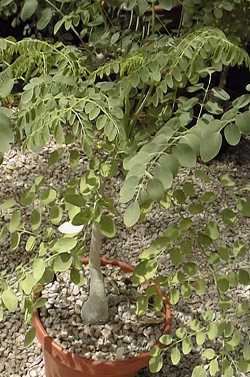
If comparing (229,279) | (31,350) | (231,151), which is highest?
(229,279)

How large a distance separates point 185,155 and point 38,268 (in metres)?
0.31

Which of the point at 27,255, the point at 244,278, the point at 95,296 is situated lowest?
the point at 27,255

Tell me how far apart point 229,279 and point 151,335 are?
36 cm

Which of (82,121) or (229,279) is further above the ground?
(82,121)

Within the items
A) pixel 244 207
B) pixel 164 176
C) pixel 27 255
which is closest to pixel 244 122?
pixel 164 176

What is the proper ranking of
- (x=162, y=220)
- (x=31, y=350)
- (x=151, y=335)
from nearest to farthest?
(x=151, y=335), (x=31, y=350), (x=162, y=220)

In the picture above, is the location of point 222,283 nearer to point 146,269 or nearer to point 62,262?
point 146,269

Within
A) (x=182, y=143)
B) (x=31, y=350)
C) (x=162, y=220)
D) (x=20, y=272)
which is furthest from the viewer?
(x=162, y=220)

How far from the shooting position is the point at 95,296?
4.64 ft

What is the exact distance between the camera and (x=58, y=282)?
5.10ft

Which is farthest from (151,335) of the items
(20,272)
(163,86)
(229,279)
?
(163,86)

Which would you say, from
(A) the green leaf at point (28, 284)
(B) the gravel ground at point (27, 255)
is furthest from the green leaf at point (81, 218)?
(B) the gravel ground at point (27, 255)

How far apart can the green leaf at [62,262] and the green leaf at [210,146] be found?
0.28 metres

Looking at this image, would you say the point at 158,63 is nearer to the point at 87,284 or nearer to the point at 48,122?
the point at 48,122
